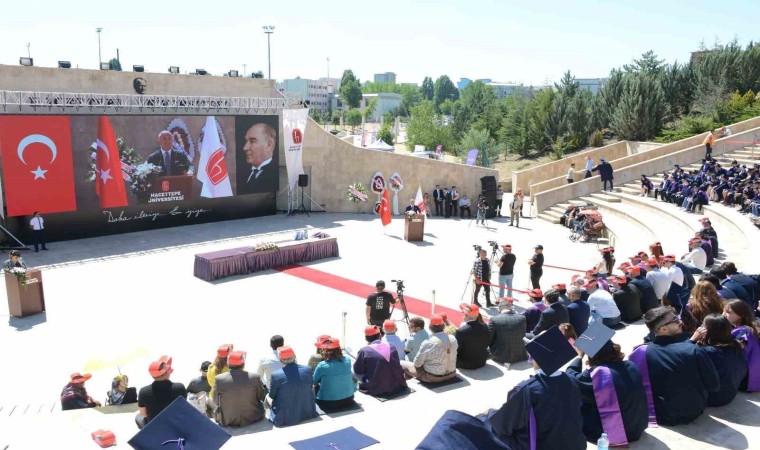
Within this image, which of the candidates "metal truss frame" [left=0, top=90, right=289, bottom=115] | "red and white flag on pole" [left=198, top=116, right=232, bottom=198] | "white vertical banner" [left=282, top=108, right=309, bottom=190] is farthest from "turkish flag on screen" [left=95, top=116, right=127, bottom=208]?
"white vertical banner" [left=282, top=108, right=309, bottom=190]

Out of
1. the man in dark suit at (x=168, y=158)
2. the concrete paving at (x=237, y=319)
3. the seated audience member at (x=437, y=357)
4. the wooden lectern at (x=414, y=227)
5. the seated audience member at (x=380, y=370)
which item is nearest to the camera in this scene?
the concrete paving at (x=237, y=319)

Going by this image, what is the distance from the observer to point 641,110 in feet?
123

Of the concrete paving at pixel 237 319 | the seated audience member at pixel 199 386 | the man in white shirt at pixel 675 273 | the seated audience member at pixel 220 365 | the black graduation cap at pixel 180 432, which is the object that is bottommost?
the concrete paving at pixel 237 319

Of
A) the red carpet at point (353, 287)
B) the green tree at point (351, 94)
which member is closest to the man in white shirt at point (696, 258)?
the red carpet at point (353, 287)

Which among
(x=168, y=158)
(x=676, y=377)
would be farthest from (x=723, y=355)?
(x=168, y=158)

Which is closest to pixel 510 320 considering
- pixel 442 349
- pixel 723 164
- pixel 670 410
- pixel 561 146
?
pixel 442 349

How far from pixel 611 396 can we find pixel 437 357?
277cm

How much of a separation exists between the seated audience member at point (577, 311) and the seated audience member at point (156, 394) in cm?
585

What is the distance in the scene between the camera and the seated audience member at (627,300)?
36.1 feet

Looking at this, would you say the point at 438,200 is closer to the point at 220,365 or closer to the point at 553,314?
the point at 553,314

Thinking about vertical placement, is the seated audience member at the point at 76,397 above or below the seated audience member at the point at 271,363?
below

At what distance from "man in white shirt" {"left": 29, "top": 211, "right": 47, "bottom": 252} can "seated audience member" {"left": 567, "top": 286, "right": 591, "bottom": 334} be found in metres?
17.0

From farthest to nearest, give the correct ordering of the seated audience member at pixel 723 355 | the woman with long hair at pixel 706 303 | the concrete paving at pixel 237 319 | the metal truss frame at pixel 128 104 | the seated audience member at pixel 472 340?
the metal truss frame at pixel 128 104, the seated audience member at pixel 472 340, the woman with long hair at pixel 706 303, the concrete paving at pixel 237 319, the seated audience member at pixel 723 355

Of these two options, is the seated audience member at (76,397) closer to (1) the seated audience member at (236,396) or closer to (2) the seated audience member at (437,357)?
(1) the seated audience member at (236,396)
